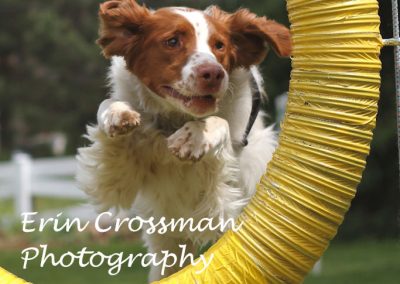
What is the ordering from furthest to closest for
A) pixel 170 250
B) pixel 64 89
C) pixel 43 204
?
pixel 64 89 → pixel 43 204 → pixel 170 250

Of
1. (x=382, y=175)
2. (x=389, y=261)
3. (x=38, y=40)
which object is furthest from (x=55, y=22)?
(x=389, y=261)

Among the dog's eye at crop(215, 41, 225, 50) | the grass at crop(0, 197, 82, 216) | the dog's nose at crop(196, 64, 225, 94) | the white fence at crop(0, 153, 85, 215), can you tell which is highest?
the dog's eye at crop(215, 41, 225, 50)

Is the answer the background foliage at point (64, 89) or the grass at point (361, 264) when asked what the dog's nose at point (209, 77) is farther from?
the background foliage at point (64, 89)

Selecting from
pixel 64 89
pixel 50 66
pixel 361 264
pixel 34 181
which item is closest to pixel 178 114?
pixel 361 264

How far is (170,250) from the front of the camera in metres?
3.84

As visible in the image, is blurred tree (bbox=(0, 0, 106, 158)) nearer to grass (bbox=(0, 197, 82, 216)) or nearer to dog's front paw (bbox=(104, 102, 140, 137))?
grass (bbox=(0, 197, 82, 216))

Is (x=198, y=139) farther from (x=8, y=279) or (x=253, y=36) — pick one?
(x=8, y=279)

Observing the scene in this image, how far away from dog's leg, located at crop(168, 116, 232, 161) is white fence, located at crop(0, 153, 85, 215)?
26.0 feet

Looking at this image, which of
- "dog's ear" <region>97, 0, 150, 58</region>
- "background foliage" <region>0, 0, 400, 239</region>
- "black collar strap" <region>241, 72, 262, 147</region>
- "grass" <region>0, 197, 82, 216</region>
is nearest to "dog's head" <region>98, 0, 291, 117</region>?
"dog's ear" <region>97, 0, 150, 58</region>

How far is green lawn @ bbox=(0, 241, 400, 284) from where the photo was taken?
7.18m

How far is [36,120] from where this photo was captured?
58.5ft

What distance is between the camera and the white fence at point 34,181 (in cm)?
1098

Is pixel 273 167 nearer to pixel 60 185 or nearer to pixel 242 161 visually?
pixel 242 161

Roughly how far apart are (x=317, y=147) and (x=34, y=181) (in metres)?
9.05
